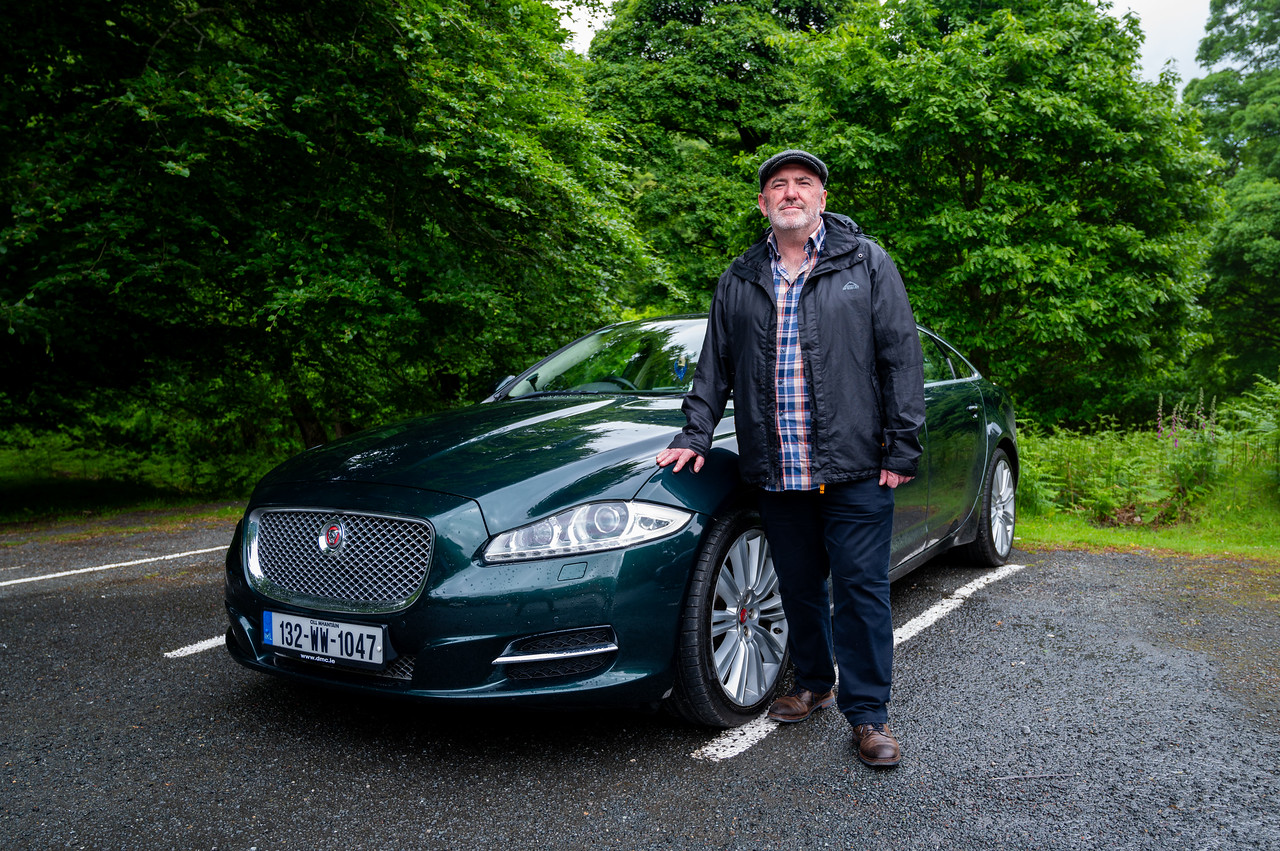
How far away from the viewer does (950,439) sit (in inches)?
174

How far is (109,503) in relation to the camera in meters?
11.7

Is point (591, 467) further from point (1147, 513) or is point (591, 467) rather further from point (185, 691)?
point (1147, 513)

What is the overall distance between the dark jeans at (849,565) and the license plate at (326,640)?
4.44 ft

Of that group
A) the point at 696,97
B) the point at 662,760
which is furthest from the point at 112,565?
the point at 696,97

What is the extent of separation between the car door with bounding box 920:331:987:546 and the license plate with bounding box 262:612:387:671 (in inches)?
107

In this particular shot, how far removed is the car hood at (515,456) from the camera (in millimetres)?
2689

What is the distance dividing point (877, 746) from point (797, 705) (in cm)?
40

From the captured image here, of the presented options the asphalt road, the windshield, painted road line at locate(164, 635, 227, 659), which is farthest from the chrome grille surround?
the windshield

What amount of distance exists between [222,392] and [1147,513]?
12.4m

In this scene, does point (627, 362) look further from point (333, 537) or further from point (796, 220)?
point (333, 537)

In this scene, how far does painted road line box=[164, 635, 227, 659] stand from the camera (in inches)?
154

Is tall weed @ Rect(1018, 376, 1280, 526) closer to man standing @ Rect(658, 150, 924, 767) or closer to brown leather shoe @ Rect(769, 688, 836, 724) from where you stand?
brown leather shoe @ Rect(769, 688, 836, 724)

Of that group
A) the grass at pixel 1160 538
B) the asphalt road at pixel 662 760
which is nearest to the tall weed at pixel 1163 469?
the grass at pixel 1160 538

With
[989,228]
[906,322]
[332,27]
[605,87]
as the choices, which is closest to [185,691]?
[906,322]
